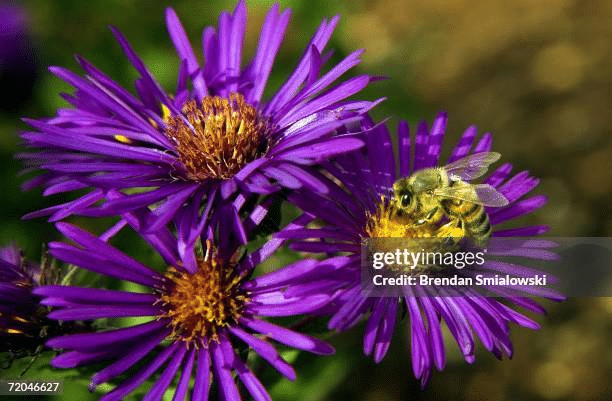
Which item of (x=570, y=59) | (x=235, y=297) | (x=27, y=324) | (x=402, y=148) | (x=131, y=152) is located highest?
(x=570, y=59)

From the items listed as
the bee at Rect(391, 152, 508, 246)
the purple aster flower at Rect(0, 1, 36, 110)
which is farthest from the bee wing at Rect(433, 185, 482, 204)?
the purple aster flower at Rect(0, 1, 36, 110)

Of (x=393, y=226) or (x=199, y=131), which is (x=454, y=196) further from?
(x=199, y=131)

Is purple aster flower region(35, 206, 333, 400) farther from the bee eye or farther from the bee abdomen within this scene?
the bee abdomen

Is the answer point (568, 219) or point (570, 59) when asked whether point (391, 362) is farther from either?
point (570, 59)

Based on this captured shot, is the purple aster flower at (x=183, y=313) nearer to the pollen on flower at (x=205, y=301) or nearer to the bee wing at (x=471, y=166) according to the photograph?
the pollen on flower at (x=205, y=301)

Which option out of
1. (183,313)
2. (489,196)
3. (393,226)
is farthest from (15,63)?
(489,196)

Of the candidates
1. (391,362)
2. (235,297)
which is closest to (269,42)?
(235,297)
